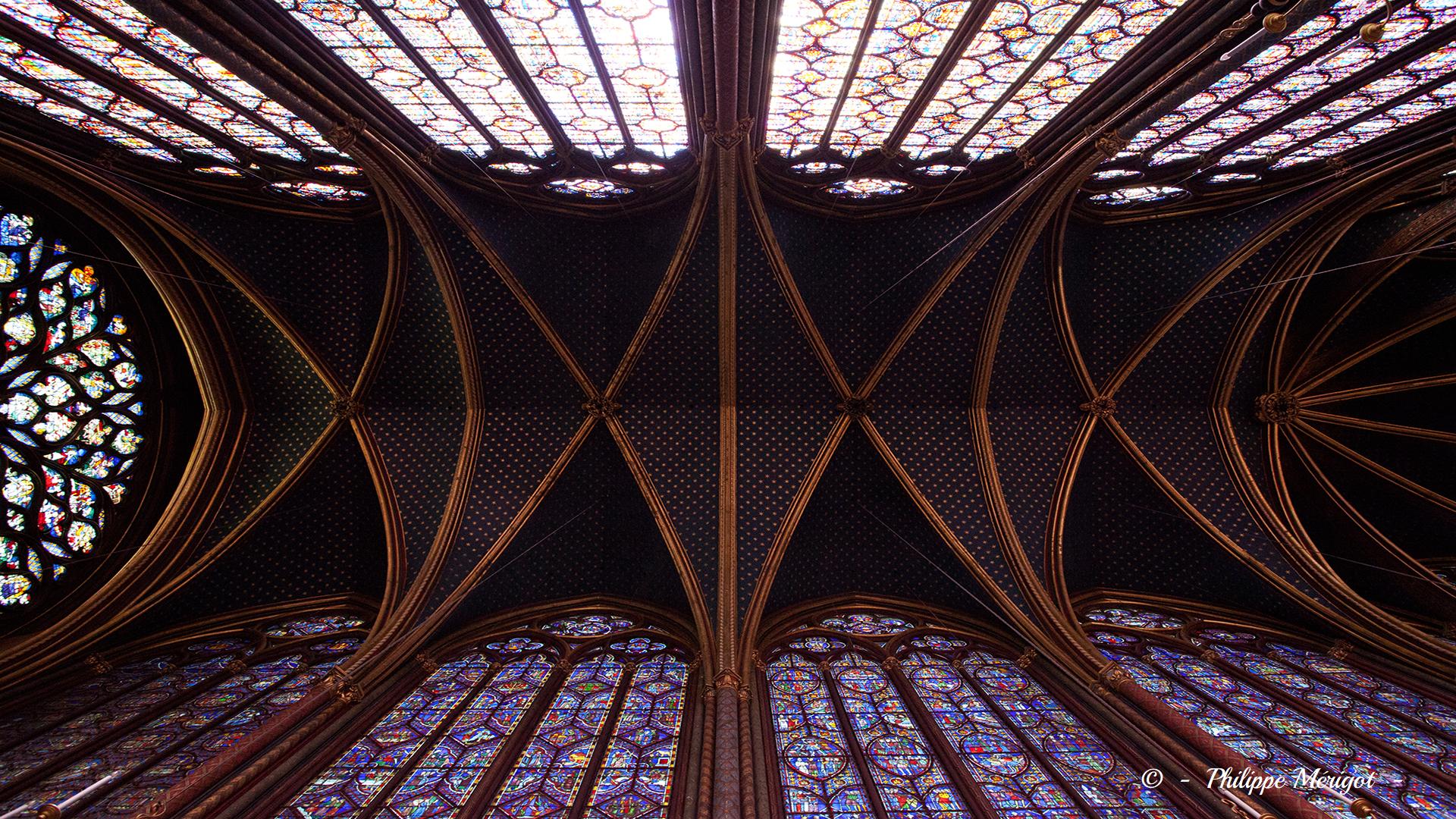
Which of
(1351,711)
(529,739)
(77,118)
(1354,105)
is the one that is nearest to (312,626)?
(529,739)

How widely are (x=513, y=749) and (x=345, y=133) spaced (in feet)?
20.0

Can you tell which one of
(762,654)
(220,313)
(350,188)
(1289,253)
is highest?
(350,188)

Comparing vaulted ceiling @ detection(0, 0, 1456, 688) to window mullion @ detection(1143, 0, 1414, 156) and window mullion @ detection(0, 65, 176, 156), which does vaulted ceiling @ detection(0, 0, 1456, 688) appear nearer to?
window mullion @ detection(1143, 0, 1414, 156)

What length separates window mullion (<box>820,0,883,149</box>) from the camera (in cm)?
602

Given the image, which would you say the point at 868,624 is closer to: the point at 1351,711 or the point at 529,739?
the point at 529,739

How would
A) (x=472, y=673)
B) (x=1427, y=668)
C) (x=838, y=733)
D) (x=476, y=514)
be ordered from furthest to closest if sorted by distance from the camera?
(x=476, y=514), (x=472, y=673), (x=1427, y=668), (x=838, y=733)

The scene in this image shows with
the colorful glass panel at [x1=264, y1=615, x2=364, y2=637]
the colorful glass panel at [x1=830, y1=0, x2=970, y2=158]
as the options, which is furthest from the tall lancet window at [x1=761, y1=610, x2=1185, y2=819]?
the colorful glass panel at [x1=830, y1=0, x2=970, y2=158]

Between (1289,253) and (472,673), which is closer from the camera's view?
(472,673)

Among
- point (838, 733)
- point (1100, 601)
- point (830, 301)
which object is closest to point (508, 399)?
point (830, 301)

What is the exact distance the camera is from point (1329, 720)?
7402 millimetres

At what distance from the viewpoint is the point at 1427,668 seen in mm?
8273

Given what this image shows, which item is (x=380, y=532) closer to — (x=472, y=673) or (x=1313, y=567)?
(x=472, y=673)

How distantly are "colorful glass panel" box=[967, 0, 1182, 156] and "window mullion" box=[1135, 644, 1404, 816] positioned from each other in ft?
20.5

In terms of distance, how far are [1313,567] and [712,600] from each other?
8.55 m
